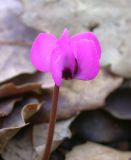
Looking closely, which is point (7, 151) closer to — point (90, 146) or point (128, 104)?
point (90, 146)

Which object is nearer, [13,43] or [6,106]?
[6,106]

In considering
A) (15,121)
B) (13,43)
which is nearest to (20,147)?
(15,121)

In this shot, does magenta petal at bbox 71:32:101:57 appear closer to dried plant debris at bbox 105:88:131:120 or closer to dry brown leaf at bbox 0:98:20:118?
dry brown leaf at bbox 0:98:20:118

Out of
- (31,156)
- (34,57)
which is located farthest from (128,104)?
(34,57)

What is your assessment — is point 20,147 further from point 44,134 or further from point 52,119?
point 52,119

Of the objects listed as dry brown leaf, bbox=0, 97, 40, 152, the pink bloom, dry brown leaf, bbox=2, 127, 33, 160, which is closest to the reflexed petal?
the pink bloom

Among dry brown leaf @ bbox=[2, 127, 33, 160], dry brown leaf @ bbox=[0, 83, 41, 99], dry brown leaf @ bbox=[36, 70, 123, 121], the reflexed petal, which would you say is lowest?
dry brown leaf @ bbox=[2, 127, 33, 160]
